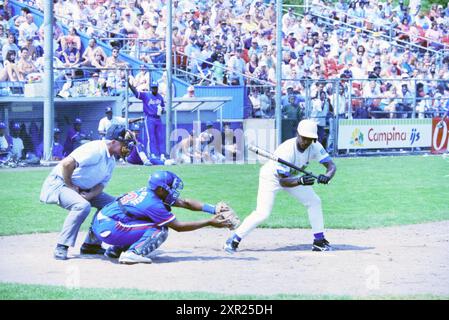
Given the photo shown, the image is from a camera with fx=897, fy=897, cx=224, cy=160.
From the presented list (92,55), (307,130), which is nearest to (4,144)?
(92,55)

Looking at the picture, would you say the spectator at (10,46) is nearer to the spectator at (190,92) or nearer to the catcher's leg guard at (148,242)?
the spectator at (190,92)

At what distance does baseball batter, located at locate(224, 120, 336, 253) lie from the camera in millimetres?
10937

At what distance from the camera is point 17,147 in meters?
21.4

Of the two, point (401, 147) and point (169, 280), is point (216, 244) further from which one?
point (401, 147)

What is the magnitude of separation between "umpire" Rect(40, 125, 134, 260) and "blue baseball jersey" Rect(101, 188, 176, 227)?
40cm

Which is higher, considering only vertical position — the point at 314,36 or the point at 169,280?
the point at 314,36

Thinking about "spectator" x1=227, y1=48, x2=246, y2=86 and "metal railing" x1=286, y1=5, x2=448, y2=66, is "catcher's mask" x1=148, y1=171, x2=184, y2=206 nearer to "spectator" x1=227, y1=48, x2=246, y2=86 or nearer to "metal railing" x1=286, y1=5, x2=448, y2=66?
"spectator" x1=227, y1=48, x2=246, y2=86

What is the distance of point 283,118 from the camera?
84.6ft

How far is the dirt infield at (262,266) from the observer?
9008mm

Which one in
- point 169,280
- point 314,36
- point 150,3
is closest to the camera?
point 169,280

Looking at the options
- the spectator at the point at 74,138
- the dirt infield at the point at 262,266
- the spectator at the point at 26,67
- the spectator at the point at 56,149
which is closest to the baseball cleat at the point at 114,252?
the dirt infield at the point at 262,266

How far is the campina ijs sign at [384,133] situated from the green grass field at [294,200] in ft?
8.37

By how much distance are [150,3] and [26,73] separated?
6232 millimetres
